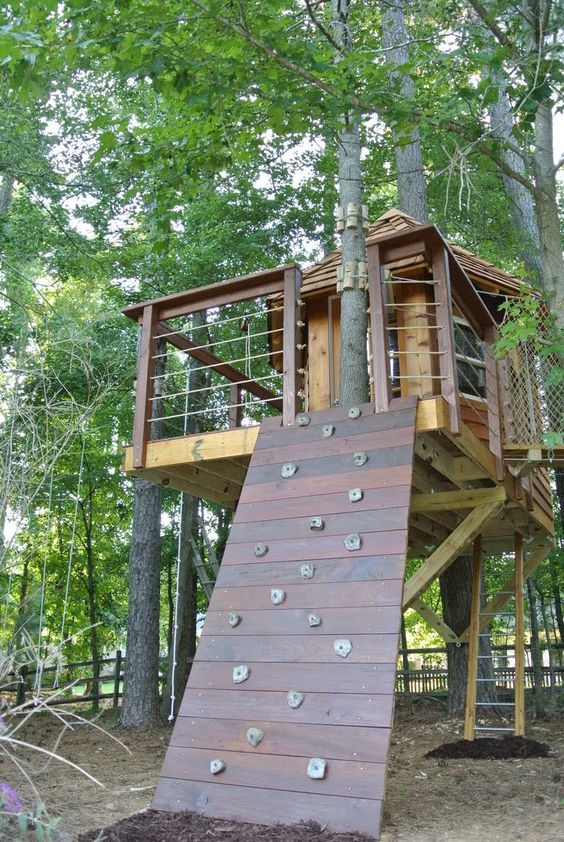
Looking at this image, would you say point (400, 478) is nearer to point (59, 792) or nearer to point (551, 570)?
point (59, 792)

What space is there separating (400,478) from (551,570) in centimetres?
894

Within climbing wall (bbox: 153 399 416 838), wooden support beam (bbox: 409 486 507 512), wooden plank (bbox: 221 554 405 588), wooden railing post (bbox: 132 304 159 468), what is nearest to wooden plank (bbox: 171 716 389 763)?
climbing wall (bbox: 153 399 416 838)

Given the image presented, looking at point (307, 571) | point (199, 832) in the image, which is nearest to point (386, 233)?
point (307, 571)

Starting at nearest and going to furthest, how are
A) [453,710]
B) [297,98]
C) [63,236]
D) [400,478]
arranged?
[400,478] → [297,98] → [453,710] → [63,236]

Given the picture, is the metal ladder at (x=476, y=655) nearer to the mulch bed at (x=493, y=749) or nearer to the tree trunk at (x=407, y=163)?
the mulch bed at (x=493, y=749)

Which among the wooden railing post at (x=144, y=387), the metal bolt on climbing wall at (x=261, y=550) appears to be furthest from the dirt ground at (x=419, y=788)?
the wooden railing post at (x=144, y=387)

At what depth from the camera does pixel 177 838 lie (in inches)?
142

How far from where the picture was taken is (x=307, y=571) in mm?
4652

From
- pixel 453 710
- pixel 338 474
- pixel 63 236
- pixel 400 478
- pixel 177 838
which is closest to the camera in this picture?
pixel 177 838

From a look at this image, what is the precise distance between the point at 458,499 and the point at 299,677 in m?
2.89

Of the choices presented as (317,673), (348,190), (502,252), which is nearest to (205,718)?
(317,673)

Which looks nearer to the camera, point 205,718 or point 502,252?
point 205,718

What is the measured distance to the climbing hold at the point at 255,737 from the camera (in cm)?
408

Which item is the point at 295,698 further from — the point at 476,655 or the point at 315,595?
the point at 476,655
